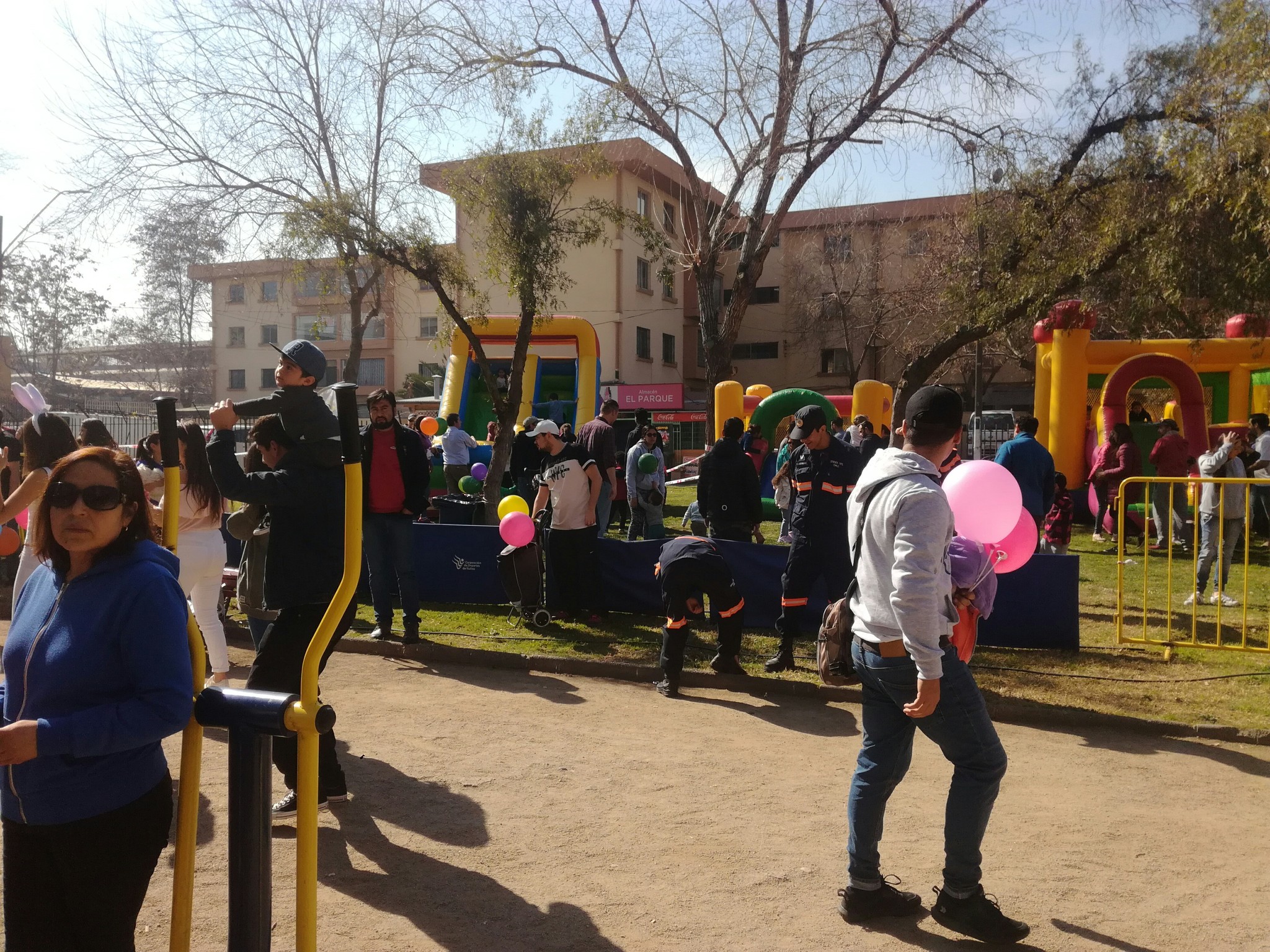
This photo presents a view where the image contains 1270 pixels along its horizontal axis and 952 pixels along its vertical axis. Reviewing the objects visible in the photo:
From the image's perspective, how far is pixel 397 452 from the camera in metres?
7.66

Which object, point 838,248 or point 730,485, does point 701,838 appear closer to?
point 730,485

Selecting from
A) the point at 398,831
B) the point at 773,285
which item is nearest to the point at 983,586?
the point at 398,831

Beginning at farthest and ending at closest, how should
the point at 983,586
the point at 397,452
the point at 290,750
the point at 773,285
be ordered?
the point at 773,285, the point at 397,452, the point at 290,750, the point at 983,586

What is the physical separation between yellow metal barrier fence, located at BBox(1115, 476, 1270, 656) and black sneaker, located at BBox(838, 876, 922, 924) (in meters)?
4.98

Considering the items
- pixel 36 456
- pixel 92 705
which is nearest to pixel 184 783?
pixel 92 705

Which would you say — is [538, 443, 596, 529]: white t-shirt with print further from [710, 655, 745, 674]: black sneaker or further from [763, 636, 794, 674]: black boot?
[763, 636, 794, 674]: black boot

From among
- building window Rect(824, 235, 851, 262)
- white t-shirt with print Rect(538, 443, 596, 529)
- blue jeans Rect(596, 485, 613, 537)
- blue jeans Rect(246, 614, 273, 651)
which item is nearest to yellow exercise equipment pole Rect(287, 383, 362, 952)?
blue jeans Rect(246, 614, 273, 651)

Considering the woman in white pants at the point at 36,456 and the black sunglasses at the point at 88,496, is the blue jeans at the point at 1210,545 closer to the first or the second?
the woman in white pants at the point at 36,456

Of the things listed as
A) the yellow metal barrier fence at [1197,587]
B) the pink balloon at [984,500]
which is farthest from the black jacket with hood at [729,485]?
the pink balloon at [984,500]

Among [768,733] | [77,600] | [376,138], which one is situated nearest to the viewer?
[77,600]

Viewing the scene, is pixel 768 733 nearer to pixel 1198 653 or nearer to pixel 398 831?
pixel 398 831

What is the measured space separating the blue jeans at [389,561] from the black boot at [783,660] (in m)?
2.89

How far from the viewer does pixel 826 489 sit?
7.25 meters

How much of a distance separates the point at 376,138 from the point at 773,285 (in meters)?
29.5
